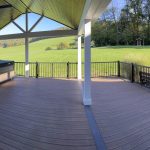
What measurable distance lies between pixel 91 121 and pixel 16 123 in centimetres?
142

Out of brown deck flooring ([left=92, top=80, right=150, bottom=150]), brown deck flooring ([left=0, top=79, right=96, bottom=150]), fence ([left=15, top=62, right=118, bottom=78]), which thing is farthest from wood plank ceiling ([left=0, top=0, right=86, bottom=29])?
brown deck flooring ([left=0, top=79, right=96, bottom=150])

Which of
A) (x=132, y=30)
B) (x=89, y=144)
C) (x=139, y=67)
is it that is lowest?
(x=89, y=144)

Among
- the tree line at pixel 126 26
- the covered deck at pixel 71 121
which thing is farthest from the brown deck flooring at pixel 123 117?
the tree line at pixel 126 26

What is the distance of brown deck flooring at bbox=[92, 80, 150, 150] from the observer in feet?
15.4

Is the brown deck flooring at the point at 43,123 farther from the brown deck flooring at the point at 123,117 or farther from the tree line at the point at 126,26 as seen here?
the tree line at the point at 126,26

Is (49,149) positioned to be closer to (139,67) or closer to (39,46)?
(139,67)

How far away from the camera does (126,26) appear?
38.3 meters

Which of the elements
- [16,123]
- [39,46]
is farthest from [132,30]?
[16,123]

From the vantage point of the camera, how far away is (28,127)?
18.0 feet

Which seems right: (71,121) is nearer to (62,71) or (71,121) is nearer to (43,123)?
(43,123)

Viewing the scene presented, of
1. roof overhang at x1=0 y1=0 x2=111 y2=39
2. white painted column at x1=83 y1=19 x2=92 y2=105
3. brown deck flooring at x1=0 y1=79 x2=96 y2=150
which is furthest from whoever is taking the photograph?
roof overhang at x1=0 y1=0 x2=111 y2=39

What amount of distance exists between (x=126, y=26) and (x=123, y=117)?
33.1 meters

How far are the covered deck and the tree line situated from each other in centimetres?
2874

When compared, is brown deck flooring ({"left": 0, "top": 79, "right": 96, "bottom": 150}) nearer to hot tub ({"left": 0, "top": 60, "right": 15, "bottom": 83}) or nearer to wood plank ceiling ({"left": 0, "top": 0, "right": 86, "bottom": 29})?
hot tub ({"left": 0, "top": 60, "right": 15, "bottom": 83})
